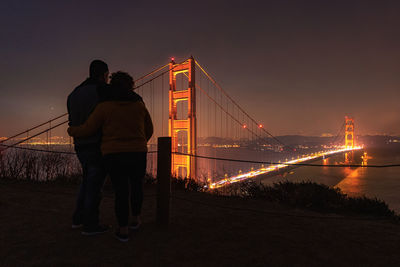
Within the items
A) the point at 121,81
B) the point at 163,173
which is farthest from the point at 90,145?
the point at 163,173

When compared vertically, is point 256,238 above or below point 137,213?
below

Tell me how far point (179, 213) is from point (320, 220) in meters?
1.49

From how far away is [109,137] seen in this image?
1676 millimetres

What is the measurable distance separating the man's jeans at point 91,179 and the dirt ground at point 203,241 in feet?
0.52

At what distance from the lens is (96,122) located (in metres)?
1.67

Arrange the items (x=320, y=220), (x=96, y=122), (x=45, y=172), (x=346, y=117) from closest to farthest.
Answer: (x=96, y=122)
(x=320, y=220)
(x=45, y=172)
(x=346, y=117)

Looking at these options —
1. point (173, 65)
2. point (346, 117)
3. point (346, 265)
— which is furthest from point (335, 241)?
point (346, 117)

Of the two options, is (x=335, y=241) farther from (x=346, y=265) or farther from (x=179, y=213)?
(x=179, y=213)

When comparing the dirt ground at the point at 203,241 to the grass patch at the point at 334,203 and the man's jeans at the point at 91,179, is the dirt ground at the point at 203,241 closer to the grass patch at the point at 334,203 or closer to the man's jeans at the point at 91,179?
the man's jeans at the point at 91,179

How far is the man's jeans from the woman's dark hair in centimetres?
47

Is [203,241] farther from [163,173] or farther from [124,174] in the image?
[124,174]

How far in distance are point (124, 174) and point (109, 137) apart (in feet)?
0.91

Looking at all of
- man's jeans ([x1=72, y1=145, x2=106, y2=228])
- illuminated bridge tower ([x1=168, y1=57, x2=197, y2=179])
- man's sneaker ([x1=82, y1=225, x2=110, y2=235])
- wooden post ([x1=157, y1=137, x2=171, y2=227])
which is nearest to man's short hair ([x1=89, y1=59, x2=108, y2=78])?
man's jeans ([x1=72, y1=145, x2=106, y2=228])

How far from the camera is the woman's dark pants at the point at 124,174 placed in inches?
66.2
